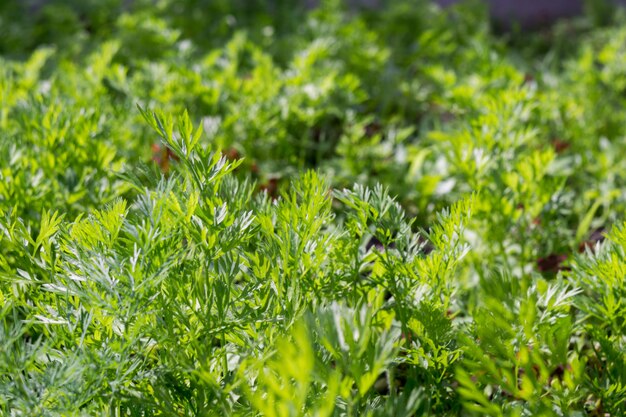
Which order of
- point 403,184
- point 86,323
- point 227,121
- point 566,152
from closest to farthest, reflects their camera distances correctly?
point 86,323, point 227,121, point 403,184, point 566,152

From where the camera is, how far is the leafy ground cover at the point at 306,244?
3.23 ft

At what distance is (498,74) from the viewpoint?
244cm

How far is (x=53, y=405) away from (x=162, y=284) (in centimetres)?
23

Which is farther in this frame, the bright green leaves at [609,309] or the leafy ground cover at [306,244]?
the bright green leaves at [609,309]

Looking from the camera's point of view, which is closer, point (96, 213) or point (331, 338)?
point (331, 338)

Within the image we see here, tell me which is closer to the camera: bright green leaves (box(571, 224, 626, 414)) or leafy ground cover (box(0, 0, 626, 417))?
leafy ground cover (box(0, 0, 626, 417))

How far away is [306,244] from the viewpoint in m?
1.14

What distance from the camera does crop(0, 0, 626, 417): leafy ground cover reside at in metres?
0.98

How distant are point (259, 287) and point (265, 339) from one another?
3.5 inches

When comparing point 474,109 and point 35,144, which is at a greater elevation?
point 474,109

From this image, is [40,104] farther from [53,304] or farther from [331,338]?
[331,338]

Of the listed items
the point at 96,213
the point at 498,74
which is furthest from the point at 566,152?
the point at 96,213

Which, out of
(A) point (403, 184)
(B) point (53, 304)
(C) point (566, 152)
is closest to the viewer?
(B) point (53, 304)

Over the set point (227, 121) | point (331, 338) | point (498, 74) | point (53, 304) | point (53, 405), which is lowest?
point (53, 405)
